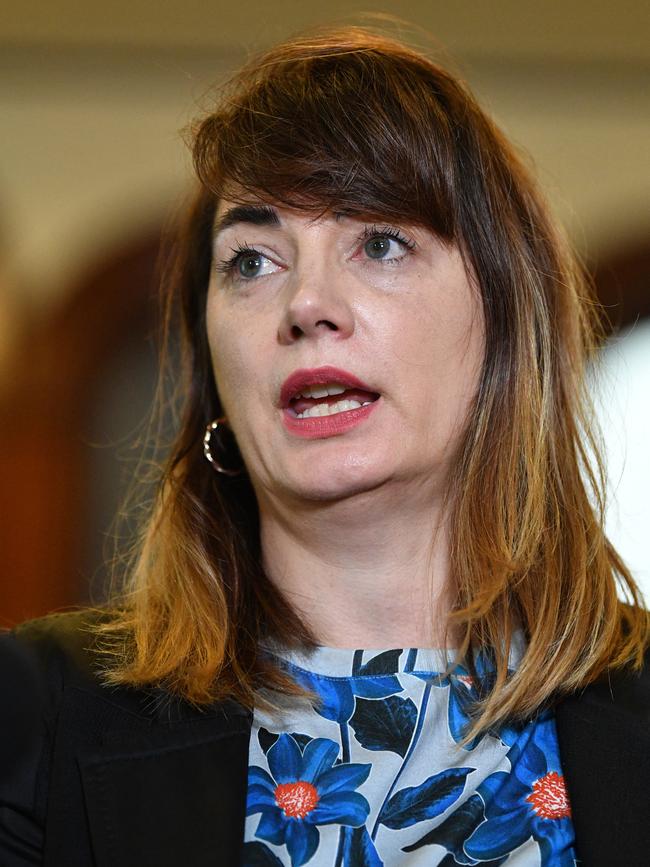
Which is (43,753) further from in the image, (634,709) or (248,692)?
(634,709)

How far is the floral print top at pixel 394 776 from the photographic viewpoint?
1354 millimetres

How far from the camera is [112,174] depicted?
3984mm

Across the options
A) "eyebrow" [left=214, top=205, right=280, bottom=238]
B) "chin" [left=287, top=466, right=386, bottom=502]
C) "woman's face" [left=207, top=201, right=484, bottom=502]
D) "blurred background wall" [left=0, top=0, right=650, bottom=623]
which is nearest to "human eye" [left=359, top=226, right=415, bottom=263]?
"woman's face" [left=207, top=201, right=484, bottom=502]

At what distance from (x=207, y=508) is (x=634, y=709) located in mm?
612

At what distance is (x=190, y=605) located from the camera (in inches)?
62.3

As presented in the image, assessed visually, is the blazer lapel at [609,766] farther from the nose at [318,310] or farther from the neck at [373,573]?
the nose at [318,310]

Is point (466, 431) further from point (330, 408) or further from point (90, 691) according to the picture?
point (90, 691)

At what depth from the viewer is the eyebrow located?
5.04ft

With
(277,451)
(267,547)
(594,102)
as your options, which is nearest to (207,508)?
(267,547)

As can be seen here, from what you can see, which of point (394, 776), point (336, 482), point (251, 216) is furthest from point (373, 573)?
point (251, 216)

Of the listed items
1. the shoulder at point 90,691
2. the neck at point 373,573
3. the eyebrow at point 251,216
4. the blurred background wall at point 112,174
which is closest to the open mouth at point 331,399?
the neck at point 373,573

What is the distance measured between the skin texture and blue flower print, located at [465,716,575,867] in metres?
0.18

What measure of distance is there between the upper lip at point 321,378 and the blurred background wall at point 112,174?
2.47 m

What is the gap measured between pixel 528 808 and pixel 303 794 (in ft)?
0.80
